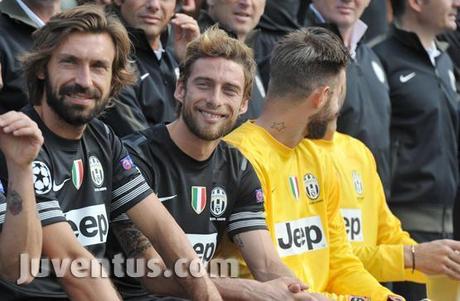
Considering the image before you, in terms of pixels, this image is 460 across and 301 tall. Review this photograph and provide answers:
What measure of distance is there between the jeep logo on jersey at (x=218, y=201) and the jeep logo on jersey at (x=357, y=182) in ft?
4.61

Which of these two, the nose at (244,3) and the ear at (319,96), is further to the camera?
the nose at (244,3)

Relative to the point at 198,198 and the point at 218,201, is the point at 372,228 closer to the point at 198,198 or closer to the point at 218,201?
the point at 218,201

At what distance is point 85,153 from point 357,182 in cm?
229

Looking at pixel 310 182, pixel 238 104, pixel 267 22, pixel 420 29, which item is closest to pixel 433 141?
pixel 420 29

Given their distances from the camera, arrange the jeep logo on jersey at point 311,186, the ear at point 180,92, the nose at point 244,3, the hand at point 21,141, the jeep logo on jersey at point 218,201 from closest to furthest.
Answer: the hand at point 21,141
the jeep logo on jersey at point 218,201
the ear at point 180,92
the jeep logo on jersey at point 311,186
the nose at point 244,3

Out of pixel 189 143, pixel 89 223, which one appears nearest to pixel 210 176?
pixel 189 143

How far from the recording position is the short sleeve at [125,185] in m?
5.52

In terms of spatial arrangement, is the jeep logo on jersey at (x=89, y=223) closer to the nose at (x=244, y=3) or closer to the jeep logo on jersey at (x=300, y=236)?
the jeep logo on jersey at (x=300, y=236)

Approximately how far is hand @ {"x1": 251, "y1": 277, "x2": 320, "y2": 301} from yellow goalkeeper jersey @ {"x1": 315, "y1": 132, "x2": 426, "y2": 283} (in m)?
1.27

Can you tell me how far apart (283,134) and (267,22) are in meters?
2.03

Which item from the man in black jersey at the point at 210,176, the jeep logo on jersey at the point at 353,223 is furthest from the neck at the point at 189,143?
the jeep logo on jersey at the point at 353,223

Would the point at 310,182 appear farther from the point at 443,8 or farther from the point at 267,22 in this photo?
the point at 443,8

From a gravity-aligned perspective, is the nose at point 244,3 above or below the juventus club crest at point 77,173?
above

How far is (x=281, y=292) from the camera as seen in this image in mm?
5602
